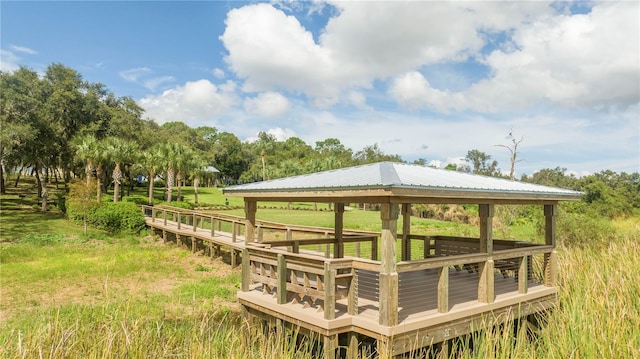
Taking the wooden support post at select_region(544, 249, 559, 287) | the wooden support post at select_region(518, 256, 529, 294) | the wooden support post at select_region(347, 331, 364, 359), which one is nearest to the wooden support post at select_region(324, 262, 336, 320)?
the wooden support post at select_region(347, 331, 364, 359)

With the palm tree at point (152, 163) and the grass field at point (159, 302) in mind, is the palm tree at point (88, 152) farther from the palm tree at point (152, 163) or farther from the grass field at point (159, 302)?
the palm tree at point (152, 163)

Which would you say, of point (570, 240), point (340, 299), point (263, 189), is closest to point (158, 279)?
point (263, 189)

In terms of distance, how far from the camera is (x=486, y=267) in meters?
7.23

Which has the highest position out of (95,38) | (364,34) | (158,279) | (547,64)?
(547,64)

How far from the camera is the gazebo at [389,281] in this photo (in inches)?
233

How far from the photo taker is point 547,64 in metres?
27.7

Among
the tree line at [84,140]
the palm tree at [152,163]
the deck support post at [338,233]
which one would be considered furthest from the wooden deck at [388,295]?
the palm tree at [152,163]

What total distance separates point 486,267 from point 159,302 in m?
8.51

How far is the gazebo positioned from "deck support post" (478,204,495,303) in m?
0.02

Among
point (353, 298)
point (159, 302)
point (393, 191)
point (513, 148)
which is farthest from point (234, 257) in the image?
point (513, 148)

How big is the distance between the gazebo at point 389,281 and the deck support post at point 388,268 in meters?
0.01

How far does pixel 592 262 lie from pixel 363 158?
206 feet

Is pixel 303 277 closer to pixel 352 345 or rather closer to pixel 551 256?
pixel 352 345

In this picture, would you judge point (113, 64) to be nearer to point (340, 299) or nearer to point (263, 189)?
point (263, 189)
